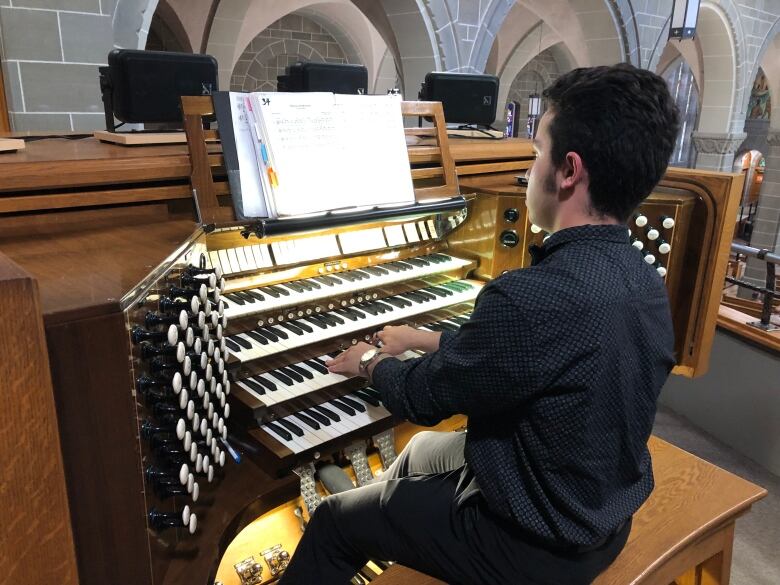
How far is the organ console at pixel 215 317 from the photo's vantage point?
3.22 feet

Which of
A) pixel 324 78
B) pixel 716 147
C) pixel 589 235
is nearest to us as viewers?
pixel 589 235

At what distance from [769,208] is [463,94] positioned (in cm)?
953

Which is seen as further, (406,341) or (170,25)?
(170,25)

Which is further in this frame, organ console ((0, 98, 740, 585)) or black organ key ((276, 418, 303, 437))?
black organ key ((276, 418, 303, 437))

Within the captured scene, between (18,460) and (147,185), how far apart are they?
115 cm

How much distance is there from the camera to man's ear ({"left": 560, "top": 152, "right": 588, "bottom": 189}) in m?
1.26

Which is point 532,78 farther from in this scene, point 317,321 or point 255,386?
point 255,386

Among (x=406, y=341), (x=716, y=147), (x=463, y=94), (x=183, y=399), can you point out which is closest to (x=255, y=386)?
(x=406, y=341)

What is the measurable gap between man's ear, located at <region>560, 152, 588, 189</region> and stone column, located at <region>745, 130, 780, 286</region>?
11.0 meters

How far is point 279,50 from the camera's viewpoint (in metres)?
11.0

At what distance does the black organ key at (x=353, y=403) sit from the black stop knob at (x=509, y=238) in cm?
105

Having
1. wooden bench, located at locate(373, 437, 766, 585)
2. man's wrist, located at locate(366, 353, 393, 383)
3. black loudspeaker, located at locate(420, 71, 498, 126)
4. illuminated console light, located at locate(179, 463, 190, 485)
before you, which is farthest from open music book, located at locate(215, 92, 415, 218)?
black loudspeaker, located at locate(420, 71, 498, 126)

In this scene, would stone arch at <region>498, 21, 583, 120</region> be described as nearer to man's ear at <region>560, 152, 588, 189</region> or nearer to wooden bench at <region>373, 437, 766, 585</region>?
wooden bench at <region>373, 437, 766, 585</region>

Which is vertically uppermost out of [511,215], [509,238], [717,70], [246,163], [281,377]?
[717,70]
